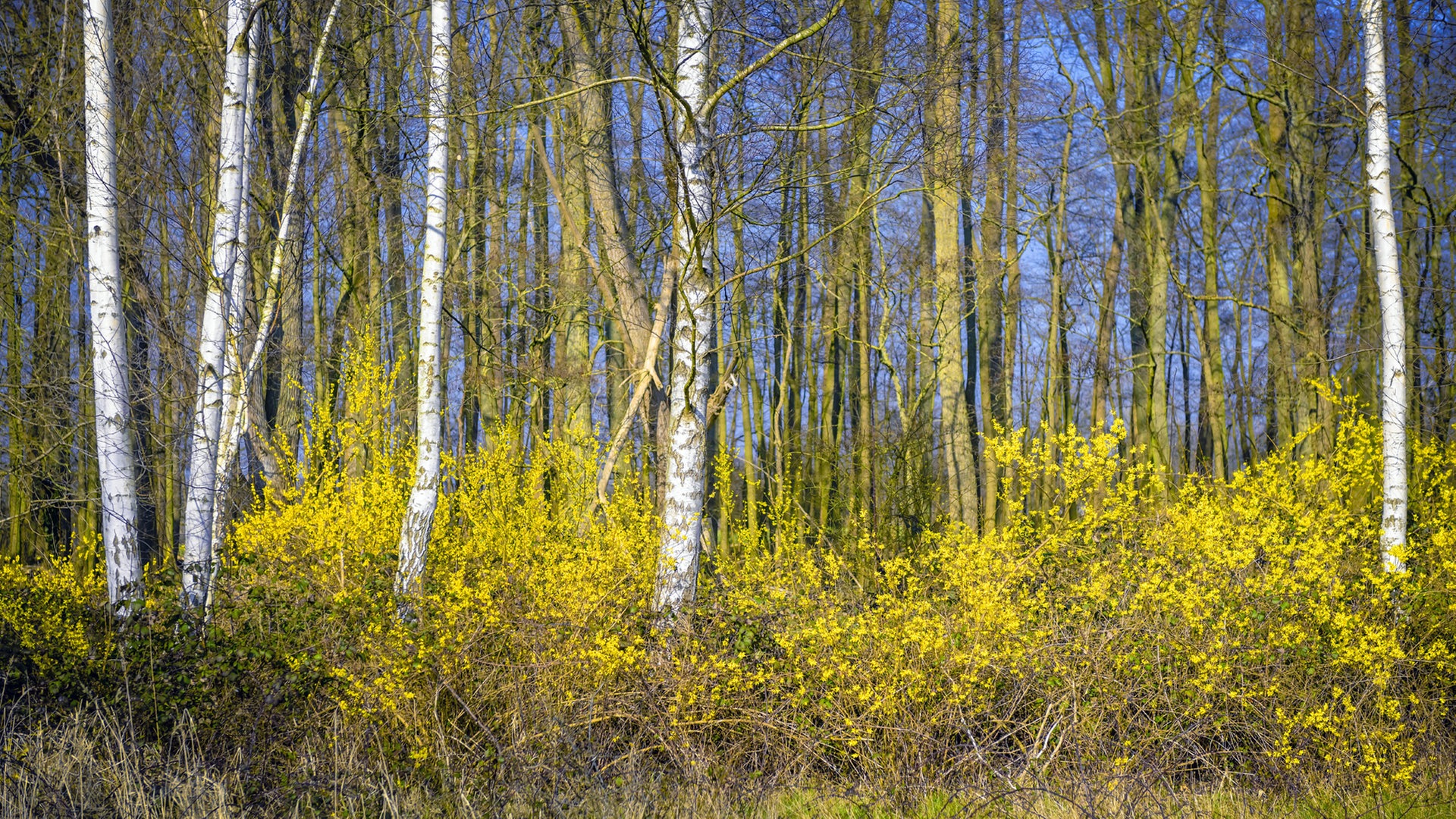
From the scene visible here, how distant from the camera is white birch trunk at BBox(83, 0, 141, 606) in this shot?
5746 mm

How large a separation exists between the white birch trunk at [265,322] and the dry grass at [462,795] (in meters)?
2.64

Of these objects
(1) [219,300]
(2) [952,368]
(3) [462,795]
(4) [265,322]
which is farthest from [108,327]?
(2) [952,368]

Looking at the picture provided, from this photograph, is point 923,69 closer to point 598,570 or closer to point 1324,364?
point 598,570

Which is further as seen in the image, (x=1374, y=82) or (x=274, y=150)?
(x=274, y=150)

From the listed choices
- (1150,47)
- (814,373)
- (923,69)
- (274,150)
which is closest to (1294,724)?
(923,69)

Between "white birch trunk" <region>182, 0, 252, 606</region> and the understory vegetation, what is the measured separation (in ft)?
1.52

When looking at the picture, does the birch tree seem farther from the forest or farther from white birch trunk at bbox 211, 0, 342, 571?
white birch trunk at bbox 211, 0, 342, 571

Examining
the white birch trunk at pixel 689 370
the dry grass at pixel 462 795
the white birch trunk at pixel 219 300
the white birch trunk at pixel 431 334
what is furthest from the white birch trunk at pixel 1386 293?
the white birch trunk at pixel 219 300

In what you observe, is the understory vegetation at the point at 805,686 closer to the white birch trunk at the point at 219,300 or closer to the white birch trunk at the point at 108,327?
the white birch trunk at the point at 108,327

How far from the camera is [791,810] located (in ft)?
14.5

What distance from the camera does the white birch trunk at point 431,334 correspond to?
20.0 ft

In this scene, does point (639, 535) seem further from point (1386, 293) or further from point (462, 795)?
point (1386, 293)

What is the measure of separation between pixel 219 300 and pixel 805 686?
4201 millimetres

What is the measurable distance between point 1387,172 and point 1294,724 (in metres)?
3.61
